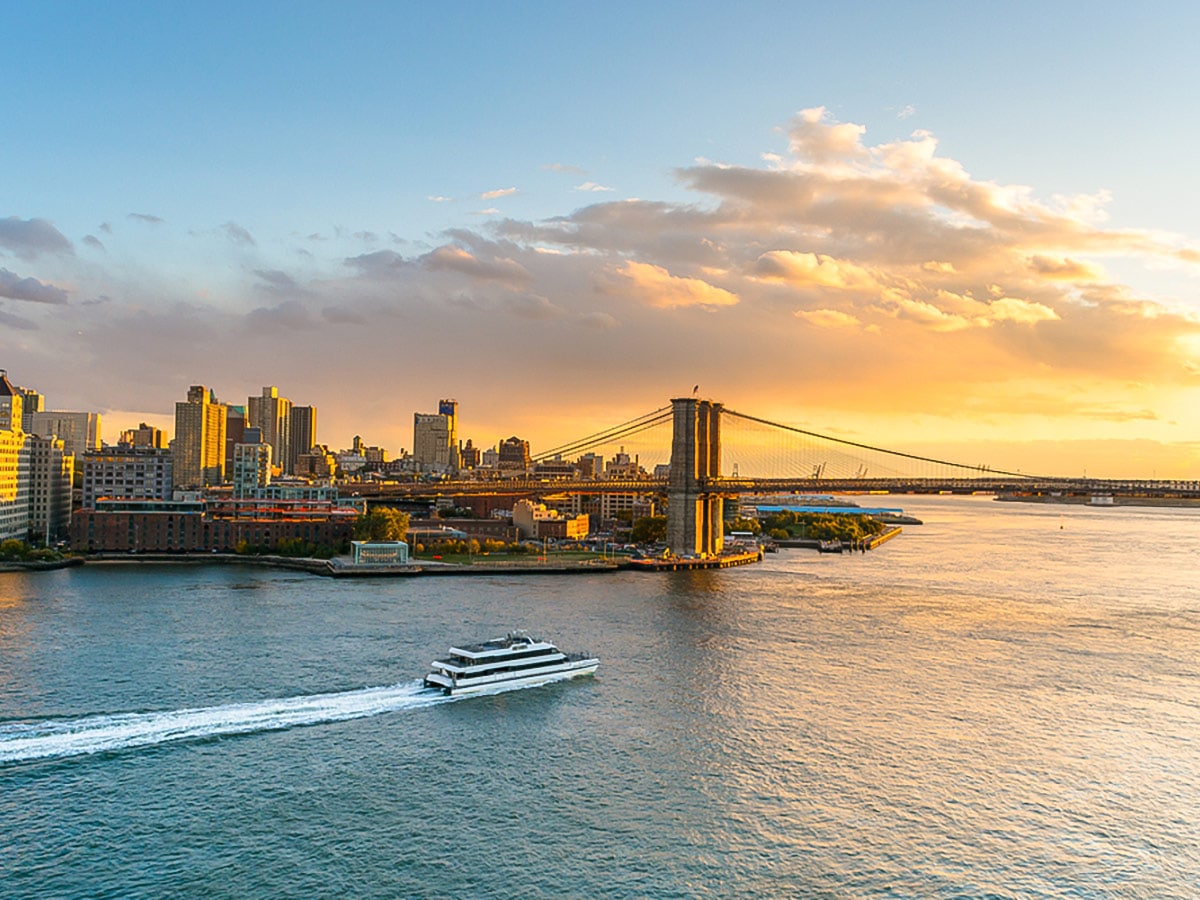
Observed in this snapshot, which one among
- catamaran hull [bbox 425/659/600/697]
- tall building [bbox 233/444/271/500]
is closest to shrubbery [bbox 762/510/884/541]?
tall building [bbox 233/444/271/500]

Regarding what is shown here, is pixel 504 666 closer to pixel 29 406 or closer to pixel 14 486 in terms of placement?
pixel 14 486

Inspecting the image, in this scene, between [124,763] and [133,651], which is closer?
[124,763]

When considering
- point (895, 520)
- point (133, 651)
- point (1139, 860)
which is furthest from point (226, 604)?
point (895, 520)

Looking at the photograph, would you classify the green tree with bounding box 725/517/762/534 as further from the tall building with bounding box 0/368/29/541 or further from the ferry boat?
the ferry boat

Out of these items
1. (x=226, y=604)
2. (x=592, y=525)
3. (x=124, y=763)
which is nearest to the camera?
(x=124, y=763)

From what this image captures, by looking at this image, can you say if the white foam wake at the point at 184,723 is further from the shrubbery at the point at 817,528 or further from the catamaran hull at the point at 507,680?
the shrubbery at the point at 817,528

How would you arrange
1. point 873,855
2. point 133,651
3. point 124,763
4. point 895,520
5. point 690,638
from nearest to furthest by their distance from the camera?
point 873,855, point 124,763, point 133,651, point 690,638, point 895,520

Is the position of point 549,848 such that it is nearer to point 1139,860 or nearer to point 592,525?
point 1139,860
